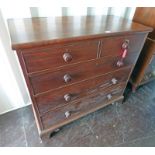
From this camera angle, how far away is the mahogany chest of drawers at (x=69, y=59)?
697 millimetres

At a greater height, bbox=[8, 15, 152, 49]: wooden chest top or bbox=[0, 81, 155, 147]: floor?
bbox=[8, 15, 152, 49]: wooden chest top

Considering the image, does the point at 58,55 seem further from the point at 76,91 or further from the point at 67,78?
the point at 76,91

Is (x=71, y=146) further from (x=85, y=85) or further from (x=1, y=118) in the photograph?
(x=1, y=118)

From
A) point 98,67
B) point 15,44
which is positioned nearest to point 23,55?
point 15,44

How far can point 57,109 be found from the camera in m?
1.03

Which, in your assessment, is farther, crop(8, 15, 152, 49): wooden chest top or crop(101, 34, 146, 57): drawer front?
crop(101, 34, 146, 57): drawer front

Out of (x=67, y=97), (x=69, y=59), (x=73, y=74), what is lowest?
(x=67, y=97)

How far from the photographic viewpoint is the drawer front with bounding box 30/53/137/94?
2.63 feet

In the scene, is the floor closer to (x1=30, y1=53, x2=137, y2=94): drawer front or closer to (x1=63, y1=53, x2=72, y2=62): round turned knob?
(x1=30, y1=53, x2=137, y2=94): drawer front

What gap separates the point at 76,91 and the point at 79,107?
0.73ft

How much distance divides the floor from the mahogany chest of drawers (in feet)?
0.55

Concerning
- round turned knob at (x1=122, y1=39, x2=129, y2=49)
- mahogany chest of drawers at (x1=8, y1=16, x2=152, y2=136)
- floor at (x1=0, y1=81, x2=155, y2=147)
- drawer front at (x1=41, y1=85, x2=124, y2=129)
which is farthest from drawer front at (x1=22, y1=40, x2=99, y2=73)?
floor at (x1=0, y1=81, x2=155, y2=147)

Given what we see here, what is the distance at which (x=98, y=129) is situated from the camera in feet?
4.27

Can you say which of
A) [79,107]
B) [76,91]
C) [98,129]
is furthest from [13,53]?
[98,129]
